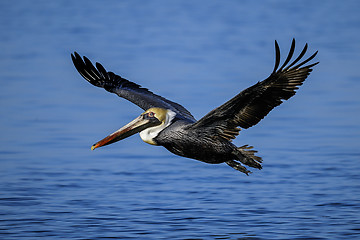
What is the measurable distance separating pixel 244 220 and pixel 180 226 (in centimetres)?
68

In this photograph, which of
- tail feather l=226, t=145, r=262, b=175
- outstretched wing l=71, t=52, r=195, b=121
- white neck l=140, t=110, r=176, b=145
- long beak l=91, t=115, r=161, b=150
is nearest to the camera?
tail feather l=226, t=145, r=262, b=175

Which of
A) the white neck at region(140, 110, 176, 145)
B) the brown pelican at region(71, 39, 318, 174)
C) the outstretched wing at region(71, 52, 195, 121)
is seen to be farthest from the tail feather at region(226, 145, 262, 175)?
the outstretched wing at region(71, 52, 195, 121)

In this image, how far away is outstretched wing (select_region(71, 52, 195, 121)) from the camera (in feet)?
32.6

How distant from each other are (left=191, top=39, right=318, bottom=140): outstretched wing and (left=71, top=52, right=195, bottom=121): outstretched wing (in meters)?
1.17

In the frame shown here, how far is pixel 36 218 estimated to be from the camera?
8953 mm

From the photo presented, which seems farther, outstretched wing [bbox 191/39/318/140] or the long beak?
the long beak

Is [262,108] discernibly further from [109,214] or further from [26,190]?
[26,190]

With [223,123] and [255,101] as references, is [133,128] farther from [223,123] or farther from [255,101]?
[255,101]

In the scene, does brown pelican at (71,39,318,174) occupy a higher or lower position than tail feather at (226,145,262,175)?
higher

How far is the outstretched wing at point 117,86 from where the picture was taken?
9930mm

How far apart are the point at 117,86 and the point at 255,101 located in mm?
2374

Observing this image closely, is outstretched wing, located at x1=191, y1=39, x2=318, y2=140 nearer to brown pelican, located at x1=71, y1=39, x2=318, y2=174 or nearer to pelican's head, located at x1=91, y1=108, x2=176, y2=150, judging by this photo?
brown pelican, located at x1=71, y1=39, x2=318, y2=174

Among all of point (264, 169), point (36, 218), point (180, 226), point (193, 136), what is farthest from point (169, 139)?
point (264, 169)

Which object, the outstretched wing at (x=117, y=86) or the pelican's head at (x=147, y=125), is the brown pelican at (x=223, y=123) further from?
the outstretched wing at (x=117, y=86)
